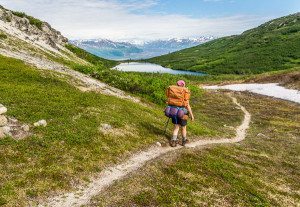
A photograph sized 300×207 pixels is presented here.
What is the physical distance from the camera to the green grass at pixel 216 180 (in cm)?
2234

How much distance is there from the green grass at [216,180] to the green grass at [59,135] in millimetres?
2900

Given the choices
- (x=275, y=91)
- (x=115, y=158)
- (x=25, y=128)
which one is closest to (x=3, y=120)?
(x=25, y=128)

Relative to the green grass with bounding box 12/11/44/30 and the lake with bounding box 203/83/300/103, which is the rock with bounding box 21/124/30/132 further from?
the green grass with bounding box 12/11/44/30

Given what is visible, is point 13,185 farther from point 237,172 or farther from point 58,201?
point 237,172

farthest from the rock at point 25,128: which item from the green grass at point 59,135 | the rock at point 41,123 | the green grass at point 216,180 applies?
the green grass at point 216,180

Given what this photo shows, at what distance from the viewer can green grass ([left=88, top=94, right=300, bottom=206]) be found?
22344 millimetres

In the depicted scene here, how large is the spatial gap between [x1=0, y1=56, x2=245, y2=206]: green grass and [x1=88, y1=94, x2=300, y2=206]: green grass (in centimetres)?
290

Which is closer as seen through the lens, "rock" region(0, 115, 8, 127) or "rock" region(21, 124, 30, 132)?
"rock" region(0, 115, 8, 127)

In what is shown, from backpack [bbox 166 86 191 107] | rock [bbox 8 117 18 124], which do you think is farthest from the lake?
rock [bbox 8 117 18 124]

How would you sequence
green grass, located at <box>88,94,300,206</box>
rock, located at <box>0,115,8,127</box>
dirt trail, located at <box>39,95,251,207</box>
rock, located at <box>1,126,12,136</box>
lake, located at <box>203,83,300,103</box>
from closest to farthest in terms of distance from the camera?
dirt trail, located at <box>39,95,251,207</box> < green grass, located at <box>88,94,300,206</box> < rock, located at <box>1,126,12,136</box> < rock, located at <box>0,115,8,127</box> < lake, located at <box>203,83,300,103</box>

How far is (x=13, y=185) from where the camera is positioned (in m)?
20.6

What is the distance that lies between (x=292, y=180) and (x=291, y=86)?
340 feet

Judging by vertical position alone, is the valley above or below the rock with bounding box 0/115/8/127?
below

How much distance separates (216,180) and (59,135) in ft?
36.4
